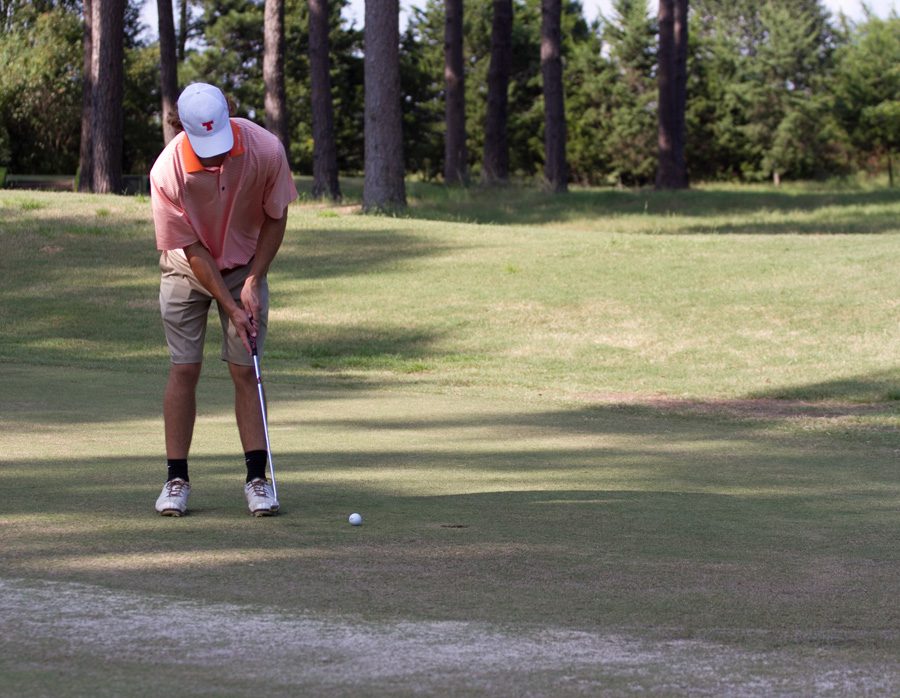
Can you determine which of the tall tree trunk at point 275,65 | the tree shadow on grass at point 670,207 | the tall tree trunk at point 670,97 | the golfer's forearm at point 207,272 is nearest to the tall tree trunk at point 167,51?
the tall tree trunk at point 275,65

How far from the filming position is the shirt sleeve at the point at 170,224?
19.4 ft

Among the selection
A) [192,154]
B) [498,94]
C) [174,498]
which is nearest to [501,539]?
[174,498]

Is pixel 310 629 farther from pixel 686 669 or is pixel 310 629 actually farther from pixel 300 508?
pixel 300 508

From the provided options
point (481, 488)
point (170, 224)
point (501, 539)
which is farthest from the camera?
point (481, 488)

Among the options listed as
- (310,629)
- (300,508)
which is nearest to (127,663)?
(310,629)

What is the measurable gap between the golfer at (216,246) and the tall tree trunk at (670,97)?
35249 mm

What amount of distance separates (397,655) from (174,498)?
2.25 metres

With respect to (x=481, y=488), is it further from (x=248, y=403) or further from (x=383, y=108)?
(x=383, y=108)

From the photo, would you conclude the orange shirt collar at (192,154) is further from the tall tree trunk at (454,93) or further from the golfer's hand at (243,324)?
the tall tree trunk at (454,93)

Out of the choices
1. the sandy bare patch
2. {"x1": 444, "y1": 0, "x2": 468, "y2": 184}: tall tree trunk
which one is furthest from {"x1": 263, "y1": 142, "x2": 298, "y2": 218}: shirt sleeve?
{"x1": 444, "y1": 0, "x2": 468, "y2": 184}: tall tree trunk

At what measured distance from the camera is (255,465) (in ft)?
19.9

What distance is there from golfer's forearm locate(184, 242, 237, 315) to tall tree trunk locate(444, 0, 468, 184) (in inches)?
1353

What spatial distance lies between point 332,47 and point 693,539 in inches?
2403

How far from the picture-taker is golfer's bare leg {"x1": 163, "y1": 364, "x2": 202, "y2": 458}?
6156 mm
